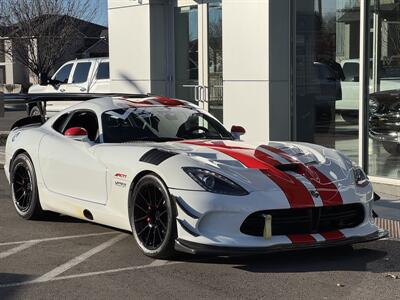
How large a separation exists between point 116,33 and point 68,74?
3.34 metres

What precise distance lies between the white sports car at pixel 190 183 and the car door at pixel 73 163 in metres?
0.01

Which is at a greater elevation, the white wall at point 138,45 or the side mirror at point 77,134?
the white wall at point 138,45

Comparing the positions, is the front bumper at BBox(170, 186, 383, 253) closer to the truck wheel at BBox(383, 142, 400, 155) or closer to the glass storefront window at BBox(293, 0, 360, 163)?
the truck wheel at BBox(383, 142, 400, 155)

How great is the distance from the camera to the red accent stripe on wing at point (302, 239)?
17.4ft

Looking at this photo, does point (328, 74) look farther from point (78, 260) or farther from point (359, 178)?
point (78, 260)

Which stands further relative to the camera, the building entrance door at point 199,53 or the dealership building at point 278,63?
the building entrance door at point 199,53

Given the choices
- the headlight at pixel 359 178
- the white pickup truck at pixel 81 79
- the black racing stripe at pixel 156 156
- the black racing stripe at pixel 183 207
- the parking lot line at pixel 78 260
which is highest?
the white pickup truck at pixel 81 79

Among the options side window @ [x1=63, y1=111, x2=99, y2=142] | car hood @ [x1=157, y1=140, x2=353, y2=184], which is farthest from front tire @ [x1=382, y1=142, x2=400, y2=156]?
side window @ [x1=63, y1=111, x2=99, y2=142]

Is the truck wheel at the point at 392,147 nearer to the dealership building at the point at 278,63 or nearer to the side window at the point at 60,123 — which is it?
the dealership building at the point at 278,63

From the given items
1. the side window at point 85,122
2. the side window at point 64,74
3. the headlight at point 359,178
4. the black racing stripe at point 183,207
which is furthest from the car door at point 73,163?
the side window at point 64,74

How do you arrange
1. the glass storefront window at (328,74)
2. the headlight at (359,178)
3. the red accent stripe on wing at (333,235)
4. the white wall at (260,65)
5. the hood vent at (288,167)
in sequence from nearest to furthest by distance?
the red accent stripe on wing at (333,235)
the hood vent at (288,167)
the headlight at (359,178)
the glass storefront window at (328,74)
the white wall at (260,65)

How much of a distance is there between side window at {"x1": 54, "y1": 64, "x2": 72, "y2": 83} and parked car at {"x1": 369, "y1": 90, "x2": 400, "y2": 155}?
972 cm

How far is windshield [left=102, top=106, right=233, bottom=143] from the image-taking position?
664 cm

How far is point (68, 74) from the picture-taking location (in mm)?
17438
